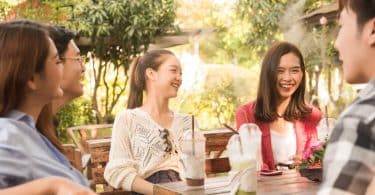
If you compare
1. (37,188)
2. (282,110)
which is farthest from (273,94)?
(37,188)

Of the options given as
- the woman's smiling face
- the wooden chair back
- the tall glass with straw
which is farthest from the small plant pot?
the wooden chair back

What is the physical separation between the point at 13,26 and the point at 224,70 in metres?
7.85

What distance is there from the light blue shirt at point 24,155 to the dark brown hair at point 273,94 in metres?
1.47

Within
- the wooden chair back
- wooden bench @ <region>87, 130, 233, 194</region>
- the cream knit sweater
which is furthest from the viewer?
the wooden chair back

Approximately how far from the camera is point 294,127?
8.68 ft

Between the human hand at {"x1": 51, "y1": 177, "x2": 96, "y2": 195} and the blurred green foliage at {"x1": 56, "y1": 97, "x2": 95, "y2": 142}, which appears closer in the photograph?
the human hand at {"x1": 51, "y1": 177, "x2": 96, "y2": 195}

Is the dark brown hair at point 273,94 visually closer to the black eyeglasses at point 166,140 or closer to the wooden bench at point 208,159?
the wooden bench at point 208,159

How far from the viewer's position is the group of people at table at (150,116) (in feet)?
2.41

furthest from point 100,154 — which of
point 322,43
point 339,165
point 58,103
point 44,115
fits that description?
point 322,43

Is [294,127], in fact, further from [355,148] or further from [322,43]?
[322,43]

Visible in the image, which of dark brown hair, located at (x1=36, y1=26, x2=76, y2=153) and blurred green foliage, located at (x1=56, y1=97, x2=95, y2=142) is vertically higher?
dark brown hair, located at (x1=36, y1=26, x2=76, y2=153)

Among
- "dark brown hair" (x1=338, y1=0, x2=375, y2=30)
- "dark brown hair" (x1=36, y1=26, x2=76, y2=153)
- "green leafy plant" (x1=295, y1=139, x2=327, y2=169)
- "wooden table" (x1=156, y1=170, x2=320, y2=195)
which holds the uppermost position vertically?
"dark brown hair" (x1=338, y1=0, x2=375, y2=30)

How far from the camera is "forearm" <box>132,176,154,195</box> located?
2.27 m

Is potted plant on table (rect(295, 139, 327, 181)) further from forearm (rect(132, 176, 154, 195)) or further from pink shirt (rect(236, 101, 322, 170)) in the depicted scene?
forearm (rect(132, 176, 154, 195))
